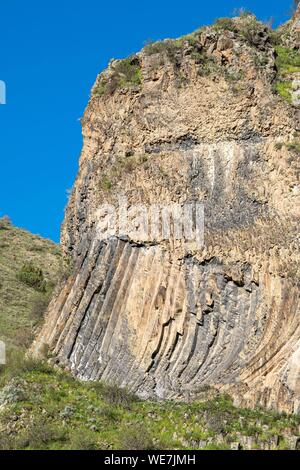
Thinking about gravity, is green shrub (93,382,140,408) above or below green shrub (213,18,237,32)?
below

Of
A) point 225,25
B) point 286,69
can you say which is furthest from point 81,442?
point 225,25

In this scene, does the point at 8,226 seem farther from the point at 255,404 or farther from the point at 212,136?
the point at 255,404

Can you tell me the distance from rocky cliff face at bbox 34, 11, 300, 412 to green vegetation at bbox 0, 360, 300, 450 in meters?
0.97

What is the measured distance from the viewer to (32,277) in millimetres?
46906

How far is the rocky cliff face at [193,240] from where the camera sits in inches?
966

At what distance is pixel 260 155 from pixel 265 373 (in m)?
7.72

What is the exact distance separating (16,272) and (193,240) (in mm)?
23626

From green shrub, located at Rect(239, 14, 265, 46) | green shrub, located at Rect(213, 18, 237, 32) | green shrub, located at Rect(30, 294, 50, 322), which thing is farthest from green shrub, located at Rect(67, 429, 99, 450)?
green shrub, located at Rect(213, 18, 237, 32)

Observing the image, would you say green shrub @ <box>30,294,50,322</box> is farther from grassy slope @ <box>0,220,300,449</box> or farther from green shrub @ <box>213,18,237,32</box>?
green shrub @ <box>213,18,237,32</box>

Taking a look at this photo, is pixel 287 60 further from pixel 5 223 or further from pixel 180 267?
pixel 5 223

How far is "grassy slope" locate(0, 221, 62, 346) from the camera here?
36656mm

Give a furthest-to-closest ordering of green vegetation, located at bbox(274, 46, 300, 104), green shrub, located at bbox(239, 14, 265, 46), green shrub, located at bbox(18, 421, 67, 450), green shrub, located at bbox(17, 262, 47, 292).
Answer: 1. green shrub, located at bbox(17, 262, 47, 292)
2. green shrub, located at bbox(239, 14, 265, 46)
3. green vegetation, located at bbox(274, 46, 300, 104)
4. green shrub, located at bbox(18, 421, 67, 450)

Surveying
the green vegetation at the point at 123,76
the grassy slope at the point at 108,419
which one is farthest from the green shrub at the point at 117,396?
the green vegetation at the point at 123,76

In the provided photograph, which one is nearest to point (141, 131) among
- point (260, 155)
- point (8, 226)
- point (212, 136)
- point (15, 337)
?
point (212, 136)
